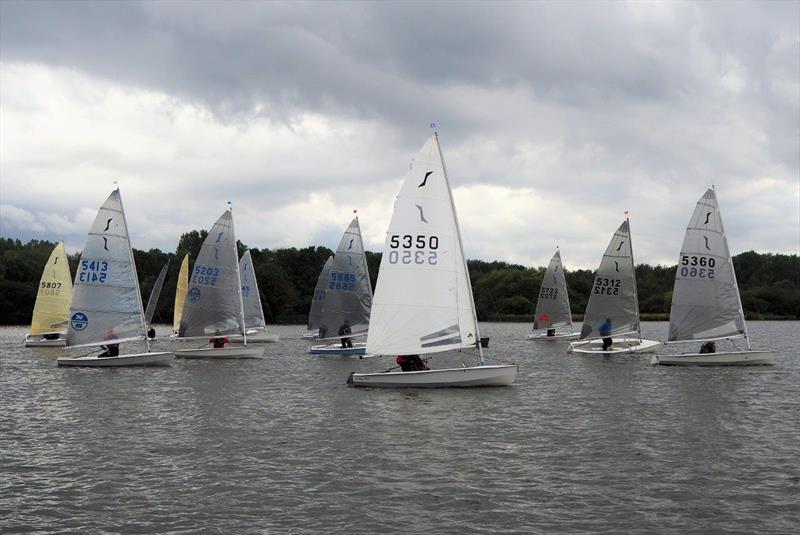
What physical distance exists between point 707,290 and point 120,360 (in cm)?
2786

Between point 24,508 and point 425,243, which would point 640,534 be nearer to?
point 24,508

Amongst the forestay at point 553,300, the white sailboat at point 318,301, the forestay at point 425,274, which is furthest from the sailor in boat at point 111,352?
the forestay at point 553,300

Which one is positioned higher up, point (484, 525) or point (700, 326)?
point (700, 326)

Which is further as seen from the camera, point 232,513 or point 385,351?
point 385,351

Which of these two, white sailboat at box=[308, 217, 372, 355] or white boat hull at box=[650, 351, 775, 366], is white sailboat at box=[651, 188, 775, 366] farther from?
white sailboat at box=[308, 217, 372, 355]

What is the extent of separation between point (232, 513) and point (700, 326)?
31157mm

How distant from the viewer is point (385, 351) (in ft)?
94.2

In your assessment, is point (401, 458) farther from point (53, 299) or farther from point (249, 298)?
point (249, 298)

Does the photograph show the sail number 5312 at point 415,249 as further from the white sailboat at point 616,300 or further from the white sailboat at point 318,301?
the white sailboat at point 318,301

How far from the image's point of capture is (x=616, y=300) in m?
48.1

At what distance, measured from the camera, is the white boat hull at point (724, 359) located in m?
37.7

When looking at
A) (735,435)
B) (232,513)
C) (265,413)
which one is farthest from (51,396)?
(735,435)

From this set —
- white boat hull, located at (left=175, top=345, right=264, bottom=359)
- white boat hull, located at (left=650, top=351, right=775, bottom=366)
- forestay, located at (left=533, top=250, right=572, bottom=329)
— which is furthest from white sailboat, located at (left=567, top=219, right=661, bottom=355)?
white boat hull, located at (left=175, top=345, right=264, bottom=359)

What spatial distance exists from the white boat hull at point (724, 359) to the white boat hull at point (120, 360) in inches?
932
